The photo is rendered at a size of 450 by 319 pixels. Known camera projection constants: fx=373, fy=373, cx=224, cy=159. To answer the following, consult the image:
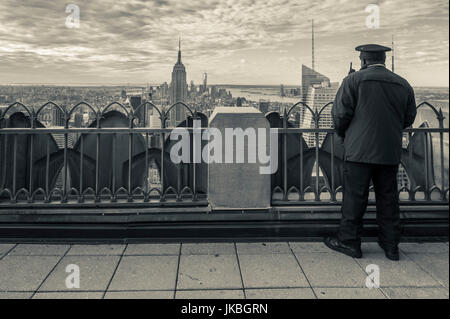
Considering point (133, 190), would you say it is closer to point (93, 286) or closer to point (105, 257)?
point (105, 257)

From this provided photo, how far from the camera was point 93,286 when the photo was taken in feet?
10.6

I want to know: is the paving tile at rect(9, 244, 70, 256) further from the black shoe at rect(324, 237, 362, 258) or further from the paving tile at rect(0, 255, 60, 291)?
the black shoe at rect(324, 237, 362, 258)

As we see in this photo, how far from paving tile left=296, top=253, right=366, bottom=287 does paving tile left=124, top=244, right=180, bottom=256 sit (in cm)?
136

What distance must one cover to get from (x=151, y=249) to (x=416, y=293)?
2.63 m

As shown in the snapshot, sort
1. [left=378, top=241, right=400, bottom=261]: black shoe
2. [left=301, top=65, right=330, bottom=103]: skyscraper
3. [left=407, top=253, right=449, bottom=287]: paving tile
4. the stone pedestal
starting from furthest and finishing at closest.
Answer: [left=301, top=65, right=330, bottom=103]: skyscraper < the stone pedestal < [left=378, top=241, right=400, bottom=261]: black shoe < [left=407, top=253, right=449, bottom=287]: paving tile

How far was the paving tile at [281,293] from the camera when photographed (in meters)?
3.09

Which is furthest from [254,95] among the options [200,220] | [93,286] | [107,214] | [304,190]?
[93,286]

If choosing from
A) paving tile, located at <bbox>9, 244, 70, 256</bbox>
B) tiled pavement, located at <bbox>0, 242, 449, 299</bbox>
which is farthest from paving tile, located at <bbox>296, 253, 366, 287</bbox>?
paving tile, located at <bbox>9, 244, 70, 256</bbox>

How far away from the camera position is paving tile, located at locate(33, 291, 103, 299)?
3.04m

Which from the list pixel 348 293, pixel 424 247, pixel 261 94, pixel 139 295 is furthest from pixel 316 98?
pixel 139 295

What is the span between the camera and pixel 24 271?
354 centimetres

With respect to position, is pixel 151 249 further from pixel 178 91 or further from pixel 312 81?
pixel 312 81

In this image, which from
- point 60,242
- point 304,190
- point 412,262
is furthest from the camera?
point 304,190

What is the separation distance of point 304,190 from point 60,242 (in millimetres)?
2948
